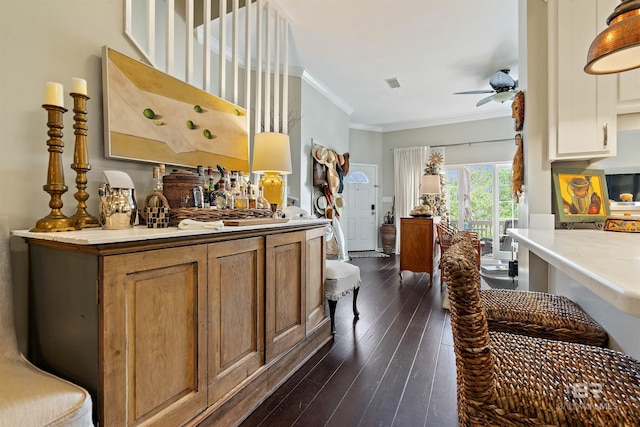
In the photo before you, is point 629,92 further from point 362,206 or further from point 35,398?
point 362,206

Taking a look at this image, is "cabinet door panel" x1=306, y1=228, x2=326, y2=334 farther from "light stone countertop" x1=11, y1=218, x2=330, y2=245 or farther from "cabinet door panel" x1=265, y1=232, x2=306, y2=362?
"light stone countertop" x1=11, y1=218, x2=330, y2=245

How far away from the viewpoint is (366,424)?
4.77 ft

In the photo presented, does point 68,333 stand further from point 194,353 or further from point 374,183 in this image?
point 374,183

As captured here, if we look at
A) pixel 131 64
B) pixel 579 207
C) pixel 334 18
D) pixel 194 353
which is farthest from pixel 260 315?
pixel 334 18

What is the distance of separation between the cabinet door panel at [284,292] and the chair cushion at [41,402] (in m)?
0.91

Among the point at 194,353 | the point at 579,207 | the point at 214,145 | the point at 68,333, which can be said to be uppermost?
the point at 214,145

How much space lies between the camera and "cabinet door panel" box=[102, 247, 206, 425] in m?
0.96

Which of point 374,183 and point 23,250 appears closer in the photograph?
point 23,250

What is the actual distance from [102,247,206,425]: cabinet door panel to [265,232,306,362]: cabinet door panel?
0.48 m

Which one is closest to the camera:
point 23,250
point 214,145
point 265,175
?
point 23,250

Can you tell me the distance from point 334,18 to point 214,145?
6.85ft

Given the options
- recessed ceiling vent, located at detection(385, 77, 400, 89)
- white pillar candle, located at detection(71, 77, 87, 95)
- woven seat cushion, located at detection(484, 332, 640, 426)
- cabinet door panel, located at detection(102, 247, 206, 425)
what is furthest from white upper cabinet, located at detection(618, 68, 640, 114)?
white pillar candle, located at detection(71, 77, 87, 95)

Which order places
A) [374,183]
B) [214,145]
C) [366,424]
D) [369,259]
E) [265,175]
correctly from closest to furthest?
[366,424]
[214,145]
[265,175]
[369,259]
[374,183]

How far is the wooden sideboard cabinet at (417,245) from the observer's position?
4.03m
